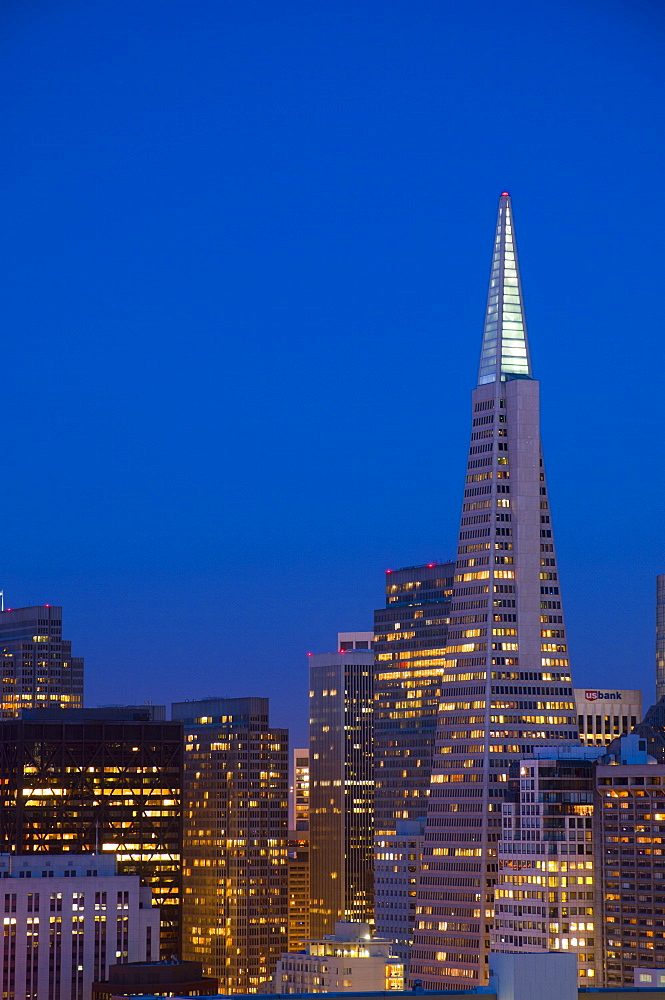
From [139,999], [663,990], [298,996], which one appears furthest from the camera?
[139,999]

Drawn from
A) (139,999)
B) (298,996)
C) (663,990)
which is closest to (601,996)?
(663,990)

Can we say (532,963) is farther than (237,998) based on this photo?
No

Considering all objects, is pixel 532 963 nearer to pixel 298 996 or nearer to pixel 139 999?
pixel 298 996

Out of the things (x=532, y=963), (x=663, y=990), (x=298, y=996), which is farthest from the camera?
(x=298, y=996)

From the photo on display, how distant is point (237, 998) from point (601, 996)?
30.1 meters

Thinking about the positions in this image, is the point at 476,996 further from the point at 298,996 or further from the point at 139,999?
the point at 139,999

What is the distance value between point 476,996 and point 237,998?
88.5 ft

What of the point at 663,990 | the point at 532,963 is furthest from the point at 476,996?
the point at 663,990

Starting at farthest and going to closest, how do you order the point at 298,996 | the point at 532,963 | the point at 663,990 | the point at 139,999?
the point at 139,999 < the point at 298,996 < the point at 663,990 < the point at 532,963

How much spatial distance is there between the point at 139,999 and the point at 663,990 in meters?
56.4

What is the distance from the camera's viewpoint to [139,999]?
17975 centimetres

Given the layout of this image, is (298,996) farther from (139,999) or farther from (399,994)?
(139,999)

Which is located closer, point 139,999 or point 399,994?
point 399,994

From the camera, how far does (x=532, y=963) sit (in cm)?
13062
